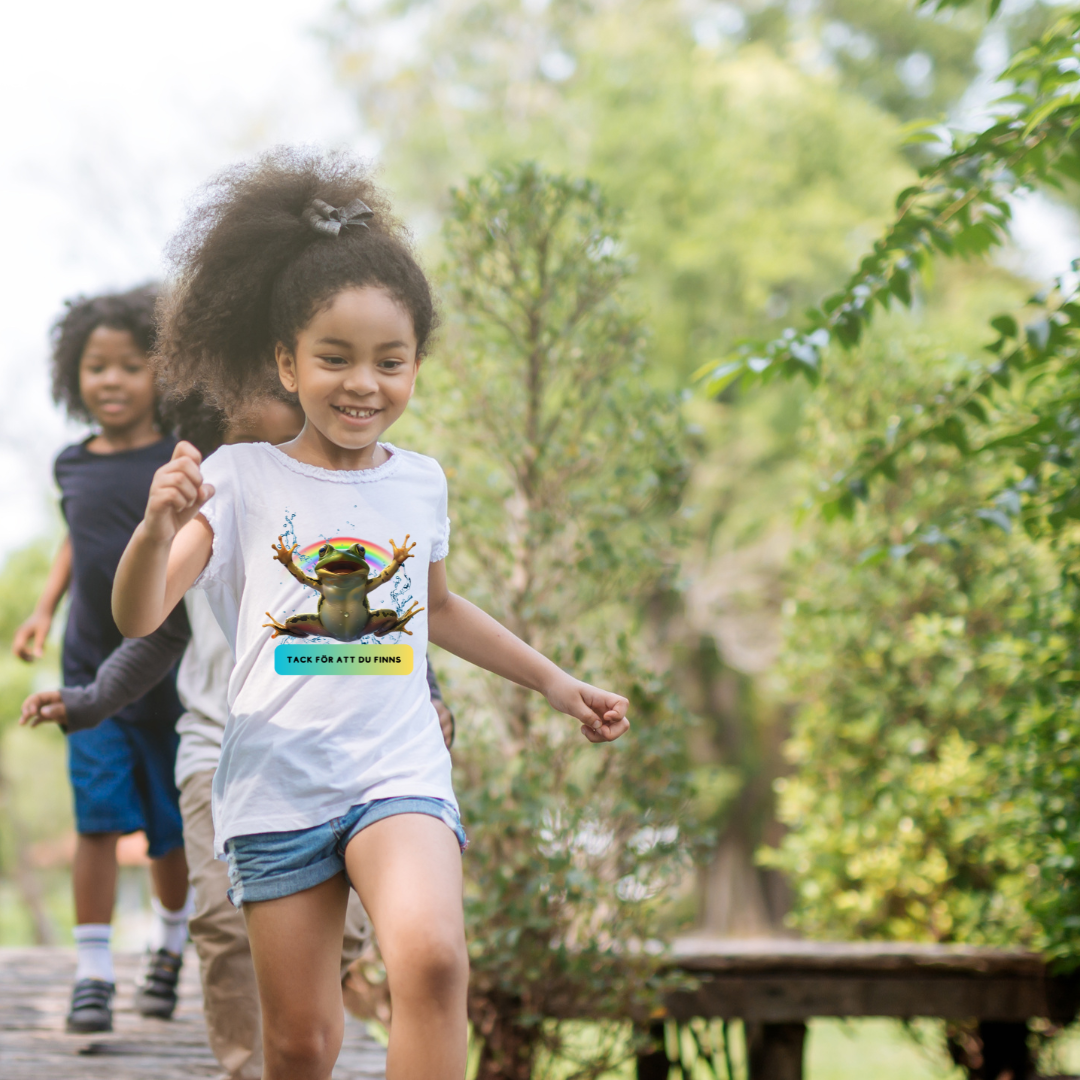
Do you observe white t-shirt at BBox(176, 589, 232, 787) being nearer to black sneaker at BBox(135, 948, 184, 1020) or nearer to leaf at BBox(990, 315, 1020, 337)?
black sneaker at BBox(135, 948, 184, 1020)

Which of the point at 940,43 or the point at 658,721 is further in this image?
the point at 940,43

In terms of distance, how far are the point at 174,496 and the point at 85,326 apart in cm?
203

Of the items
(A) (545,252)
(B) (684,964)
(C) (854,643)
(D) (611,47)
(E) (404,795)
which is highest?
(D) (611,47)

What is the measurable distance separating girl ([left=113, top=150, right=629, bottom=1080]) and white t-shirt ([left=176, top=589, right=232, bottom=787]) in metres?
0.78

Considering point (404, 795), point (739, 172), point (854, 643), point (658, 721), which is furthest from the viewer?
point (739, 172)

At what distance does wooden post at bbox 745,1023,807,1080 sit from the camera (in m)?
4.42

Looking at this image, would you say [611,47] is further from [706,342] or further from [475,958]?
[475,958]

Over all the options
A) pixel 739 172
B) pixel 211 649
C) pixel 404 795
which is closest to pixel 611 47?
pixel 739 172

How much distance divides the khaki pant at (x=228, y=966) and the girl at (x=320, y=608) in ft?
2.61

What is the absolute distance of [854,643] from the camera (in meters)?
5.66

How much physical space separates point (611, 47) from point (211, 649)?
11.6m

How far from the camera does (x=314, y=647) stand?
5.56 ft

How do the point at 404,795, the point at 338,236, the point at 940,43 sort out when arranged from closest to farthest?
the point at 404,795, the point at 338,236, the point at 940,43

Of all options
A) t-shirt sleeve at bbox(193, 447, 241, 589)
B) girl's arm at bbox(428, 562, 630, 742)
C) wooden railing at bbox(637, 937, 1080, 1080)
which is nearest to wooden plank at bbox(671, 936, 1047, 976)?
wooden railing at bbox(637, 937, 1080, 1080)
